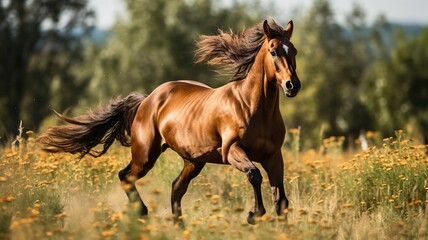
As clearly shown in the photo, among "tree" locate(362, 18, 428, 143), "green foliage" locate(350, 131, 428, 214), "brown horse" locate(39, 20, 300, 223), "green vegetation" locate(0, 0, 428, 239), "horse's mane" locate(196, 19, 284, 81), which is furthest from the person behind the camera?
"tree" locate(362, 18, 428, 143)

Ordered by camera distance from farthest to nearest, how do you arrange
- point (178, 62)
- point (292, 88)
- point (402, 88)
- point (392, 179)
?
1. point (402, 88)
2. point (178, 62)
3. point (392, 179)
4. point (292, 88)

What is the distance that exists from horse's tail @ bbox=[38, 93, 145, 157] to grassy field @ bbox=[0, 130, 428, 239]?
0.76 feet

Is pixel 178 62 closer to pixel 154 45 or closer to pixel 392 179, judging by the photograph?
pixel 154 45

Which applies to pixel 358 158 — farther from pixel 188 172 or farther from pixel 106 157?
pixel 106 157

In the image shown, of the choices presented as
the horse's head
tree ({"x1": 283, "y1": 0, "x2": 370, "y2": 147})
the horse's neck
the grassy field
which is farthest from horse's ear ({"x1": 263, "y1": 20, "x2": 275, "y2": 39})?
tree ({"x1": 283, "y1": 0, "x2": 370, "y2": 147})

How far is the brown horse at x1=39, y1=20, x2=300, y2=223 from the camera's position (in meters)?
7.66

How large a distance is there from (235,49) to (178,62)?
4372cm

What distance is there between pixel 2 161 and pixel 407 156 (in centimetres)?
481

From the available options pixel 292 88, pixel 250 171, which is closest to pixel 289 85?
pixel 292 88

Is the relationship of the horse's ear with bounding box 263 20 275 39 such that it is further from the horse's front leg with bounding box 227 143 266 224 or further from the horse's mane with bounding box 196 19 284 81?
the horse's front leg with bounding box 227 143 266 224

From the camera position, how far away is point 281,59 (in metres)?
7.48

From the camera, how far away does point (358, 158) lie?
32.3ft

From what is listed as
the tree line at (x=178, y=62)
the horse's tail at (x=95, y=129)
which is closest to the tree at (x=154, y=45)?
the tree line at (x=178, y=62)

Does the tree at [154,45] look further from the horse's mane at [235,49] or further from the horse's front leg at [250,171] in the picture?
the horse's front leg at [250,171]
